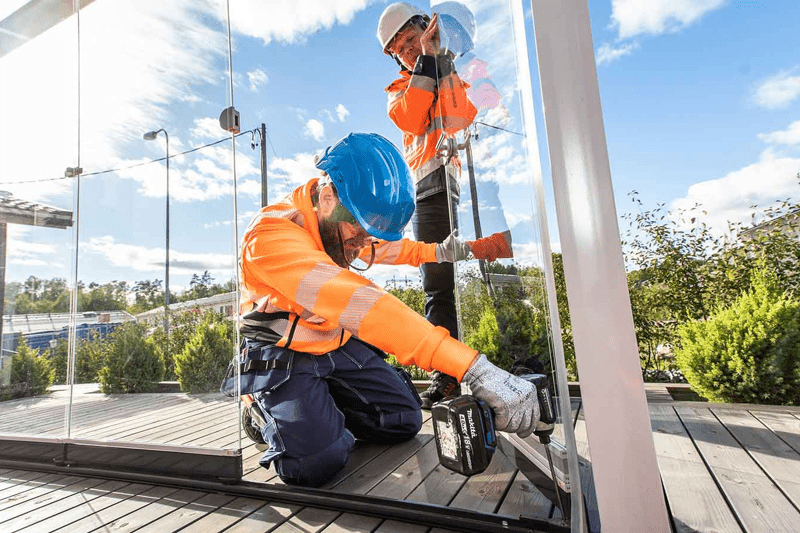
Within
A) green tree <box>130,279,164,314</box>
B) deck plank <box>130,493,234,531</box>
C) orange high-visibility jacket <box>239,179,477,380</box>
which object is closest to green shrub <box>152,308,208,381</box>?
green tree <box>130,279,164,314</box>

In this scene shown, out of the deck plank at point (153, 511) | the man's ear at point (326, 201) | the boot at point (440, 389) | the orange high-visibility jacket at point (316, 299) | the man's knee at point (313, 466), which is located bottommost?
the deck plank at point (153, 511)

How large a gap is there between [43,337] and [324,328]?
188 cm

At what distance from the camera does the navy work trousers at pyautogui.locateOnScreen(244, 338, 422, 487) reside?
172 centimetres

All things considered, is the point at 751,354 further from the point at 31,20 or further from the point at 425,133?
the point at 31,20

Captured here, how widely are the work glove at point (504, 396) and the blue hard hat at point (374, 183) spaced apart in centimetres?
65

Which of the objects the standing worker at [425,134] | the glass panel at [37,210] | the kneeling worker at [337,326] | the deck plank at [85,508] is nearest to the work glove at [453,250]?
the kneeling worker at [337,326]

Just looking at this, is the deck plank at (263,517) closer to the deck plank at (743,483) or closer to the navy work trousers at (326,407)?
the navy work trousers at (326,407)

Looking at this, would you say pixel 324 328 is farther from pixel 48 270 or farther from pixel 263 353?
pixel 48 270

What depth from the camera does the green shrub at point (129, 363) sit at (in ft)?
7.28

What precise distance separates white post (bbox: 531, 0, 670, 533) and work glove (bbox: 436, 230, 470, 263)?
939mm

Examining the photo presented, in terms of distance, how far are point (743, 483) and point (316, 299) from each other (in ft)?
5.03

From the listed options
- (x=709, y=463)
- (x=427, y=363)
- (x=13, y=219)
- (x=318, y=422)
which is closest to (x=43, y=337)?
(x=13, y=219)

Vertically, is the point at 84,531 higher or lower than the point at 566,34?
lower

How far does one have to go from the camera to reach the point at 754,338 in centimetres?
239
